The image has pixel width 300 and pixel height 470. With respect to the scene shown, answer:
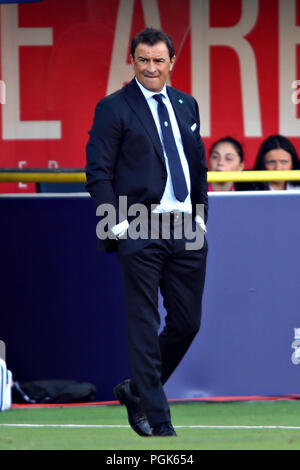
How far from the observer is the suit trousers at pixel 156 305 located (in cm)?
609

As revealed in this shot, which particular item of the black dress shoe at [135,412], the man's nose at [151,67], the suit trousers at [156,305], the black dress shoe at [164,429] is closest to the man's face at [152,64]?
the man's nose at [151,67]

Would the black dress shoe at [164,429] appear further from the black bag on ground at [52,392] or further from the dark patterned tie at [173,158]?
the black bag on ground at [52,392]

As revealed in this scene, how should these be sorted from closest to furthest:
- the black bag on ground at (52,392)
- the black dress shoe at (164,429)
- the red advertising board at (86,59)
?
1. the black dress shoe at (164,429)
2. the black bag on ground at (52,392)
3. the red advertising board at (86,59)

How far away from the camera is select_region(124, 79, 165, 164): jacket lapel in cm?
614

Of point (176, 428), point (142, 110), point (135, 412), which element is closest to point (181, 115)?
point (142, 110)

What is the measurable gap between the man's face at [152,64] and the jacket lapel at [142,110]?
6 centimetres

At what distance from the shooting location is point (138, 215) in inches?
241

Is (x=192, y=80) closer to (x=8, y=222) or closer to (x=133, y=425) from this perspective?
(x=8, y=222)

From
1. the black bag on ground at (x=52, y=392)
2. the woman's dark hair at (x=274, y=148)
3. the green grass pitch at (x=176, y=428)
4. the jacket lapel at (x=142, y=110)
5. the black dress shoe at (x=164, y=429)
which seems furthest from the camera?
the woman's dark hair at (x=274, y=148)

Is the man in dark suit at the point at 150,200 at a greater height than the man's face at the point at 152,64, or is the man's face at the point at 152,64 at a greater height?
the man's face at the point at 152,64

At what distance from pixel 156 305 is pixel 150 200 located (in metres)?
0.50

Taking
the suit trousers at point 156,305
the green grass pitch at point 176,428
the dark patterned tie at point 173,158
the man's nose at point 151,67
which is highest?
the man's nose at point 151,67

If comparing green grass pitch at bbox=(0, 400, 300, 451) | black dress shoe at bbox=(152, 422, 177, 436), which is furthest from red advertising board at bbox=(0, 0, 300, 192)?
black dress shoe at bbox=(152, 422, 177, 436)

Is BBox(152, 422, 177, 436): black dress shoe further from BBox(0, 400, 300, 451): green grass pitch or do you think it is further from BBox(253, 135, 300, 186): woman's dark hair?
BBox(253, 135, 300, 186): woman's dark hair
